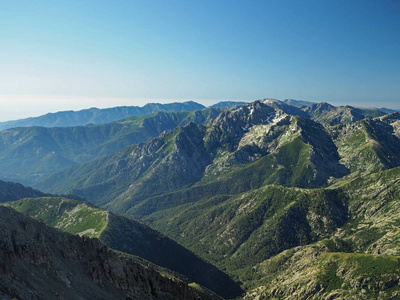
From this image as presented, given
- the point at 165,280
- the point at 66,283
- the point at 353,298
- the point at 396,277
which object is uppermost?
the point at 66,283

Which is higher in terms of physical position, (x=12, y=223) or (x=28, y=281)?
(x=12, y=223)

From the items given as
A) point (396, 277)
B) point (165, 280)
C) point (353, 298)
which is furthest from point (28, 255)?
point (396, 277)

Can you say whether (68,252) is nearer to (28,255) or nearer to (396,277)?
(28,255)

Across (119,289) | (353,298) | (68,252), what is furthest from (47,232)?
(353,298)

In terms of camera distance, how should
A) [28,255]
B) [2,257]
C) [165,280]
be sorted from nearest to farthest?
1. [2,257]
2. [28,255]
3. [165,280]

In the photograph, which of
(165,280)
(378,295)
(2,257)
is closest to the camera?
(2,257)

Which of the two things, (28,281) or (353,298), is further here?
(353,298)
